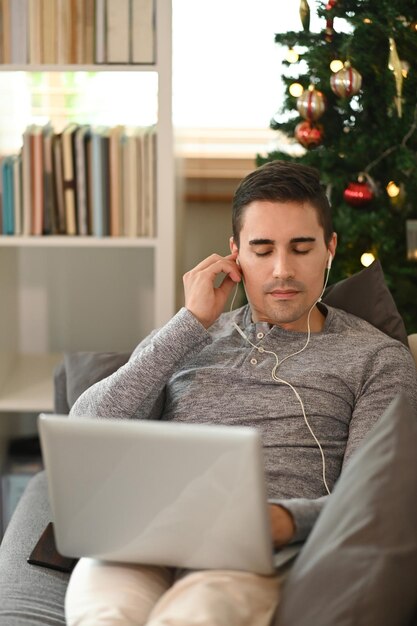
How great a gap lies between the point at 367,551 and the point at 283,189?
813mm

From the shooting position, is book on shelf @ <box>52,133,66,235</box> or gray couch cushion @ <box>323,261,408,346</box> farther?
book on shelf @ <box>52,133,66,235</box>

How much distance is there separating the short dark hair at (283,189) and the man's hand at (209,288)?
0.06 metres

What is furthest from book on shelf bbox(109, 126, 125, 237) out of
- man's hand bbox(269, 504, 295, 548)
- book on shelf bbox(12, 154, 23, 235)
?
man's hand bbox(269, 504, 295, 548)

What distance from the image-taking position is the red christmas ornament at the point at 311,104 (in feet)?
7.95

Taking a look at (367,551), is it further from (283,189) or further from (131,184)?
(131,184)

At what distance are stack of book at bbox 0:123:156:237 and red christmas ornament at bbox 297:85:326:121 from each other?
411 mm

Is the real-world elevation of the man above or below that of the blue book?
below

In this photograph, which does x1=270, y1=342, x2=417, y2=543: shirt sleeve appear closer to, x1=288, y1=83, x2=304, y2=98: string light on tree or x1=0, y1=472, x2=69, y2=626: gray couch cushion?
x1=0, y1=472, x2=69, y2=626: gray couch cushion

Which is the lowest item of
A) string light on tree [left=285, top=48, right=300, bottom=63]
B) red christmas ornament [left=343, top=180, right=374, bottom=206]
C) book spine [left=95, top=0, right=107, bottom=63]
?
red christmas ornament [left=343, top=180, right=374, bottom=206]

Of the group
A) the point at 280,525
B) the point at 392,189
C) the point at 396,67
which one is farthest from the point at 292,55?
the point at 280,525

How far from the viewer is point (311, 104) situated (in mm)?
2424

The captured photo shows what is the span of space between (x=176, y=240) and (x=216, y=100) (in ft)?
1.94

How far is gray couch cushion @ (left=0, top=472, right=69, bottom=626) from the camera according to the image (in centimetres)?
152

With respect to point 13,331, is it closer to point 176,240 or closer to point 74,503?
point 176,240
